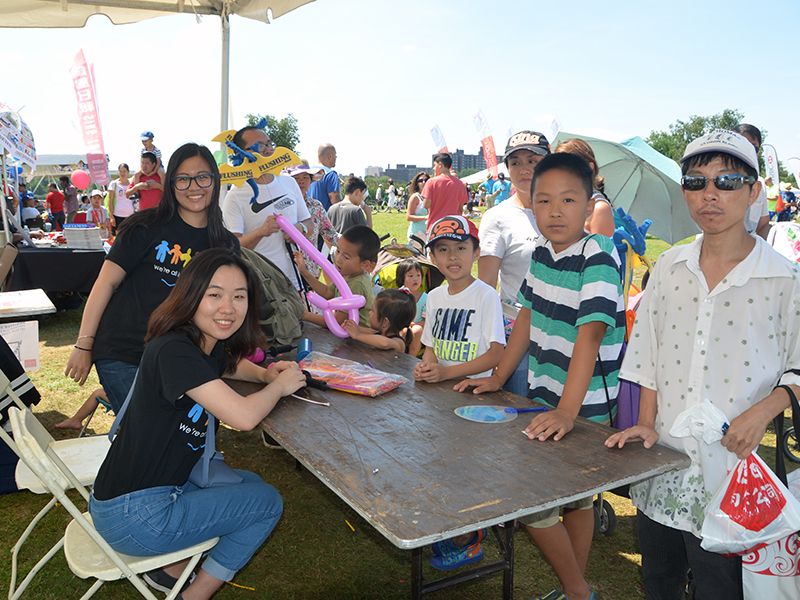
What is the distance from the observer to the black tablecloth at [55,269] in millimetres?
6160

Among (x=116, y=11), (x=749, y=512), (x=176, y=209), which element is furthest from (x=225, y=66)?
(x=749, y=512)

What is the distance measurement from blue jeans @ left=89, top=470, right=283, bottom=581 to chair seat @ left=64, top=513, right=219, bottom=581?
2 centimetres

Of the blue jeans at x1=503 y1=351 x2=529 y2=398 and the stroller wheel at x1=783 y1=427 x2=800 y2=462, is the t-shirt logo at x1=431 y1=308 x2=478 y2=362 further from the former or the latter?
the stroller wheel at x1=783 y1=427 x2=800 y2=462

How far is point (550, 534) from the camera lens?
1.91 m

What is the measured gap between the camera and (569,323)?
1.87 metres

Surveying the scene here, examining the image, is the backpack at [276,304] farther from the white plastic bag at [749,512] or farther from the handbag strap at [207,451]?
the white plastic bag at [749,512]

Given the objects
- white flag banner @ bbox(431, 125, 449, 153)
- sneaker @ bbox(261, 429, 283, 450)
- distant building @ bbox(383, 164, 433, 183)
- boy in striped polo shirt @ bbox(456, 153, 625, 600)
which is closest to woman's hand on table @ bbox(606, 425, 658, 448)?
boy in striped polo shirt @ bbox(456, 153, 625, 600)

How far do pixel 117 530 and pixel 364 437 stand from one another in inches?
32.1

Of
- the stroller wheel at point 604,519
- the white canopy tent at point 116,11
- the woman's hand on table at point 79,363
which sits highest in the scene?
the white canopy tent at point 116,11

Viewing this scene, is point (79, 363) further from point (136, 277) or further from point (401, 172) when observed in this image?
point (401, 172)

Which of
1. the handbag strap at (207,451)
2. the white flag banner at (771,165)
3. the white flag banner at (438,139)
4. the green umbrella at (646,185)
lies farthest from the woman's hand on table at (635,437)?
the white flag banner at (438,139)

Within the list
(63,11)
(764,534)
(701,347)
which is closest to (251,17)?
(63,11)

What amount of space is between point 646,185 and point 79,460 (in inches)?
174

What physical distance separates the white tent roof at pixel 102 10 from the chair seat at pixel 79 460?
3.55 metres
